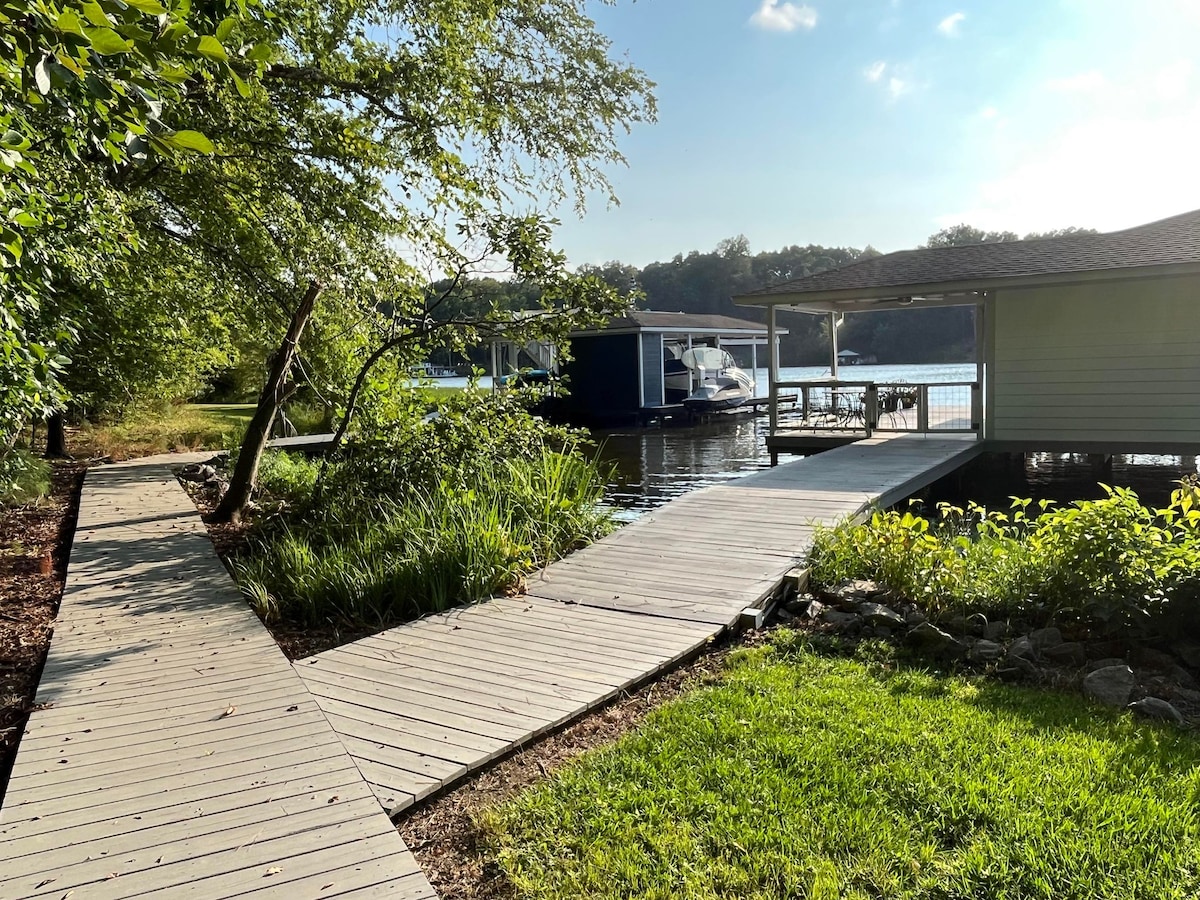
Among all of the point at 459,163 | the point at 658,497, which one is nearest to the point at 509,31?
the point at 459,163

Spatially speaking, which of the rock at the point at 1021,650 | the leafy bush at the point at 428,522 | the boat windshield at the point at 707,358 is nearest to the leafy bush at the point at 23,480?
the leafy bush at the point at 428,522

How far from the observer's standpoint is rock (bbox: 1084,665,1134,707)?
3.58 meters

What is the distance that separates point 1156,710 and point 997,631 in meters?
0.94

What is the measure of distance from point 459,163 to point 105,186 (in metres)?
2.98

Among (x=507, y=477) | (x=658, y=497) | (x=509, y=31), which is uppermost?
(x=509, y=31)

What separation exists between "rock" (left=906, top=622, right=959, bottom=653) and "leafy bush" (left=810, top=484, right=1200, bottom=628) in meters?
0.43

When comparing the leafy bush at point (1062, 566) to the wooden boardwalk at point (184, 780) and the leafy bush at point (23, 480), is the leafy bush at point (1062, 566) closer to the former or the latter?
the wooden boardwalk at point (184, 780)

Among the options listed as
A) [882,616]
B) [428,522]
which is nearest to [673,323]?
[428,522]

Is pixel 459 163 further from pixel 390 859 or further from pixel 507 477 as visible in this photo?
pixel 390 859

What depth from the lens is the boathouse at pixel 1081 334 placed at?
11062 millimetres

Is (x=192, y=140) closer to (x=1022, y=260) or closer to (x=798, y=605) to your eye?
(x=798, y=605)

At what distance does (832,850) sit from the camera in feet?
8.14

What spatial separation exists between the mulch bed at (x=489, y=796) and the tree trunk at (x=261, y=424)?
5921 mm

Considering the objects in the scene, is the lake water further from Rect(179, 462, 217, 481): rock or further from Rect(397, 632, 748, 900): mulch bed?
Rect(179, 462, 217, 481): rock
